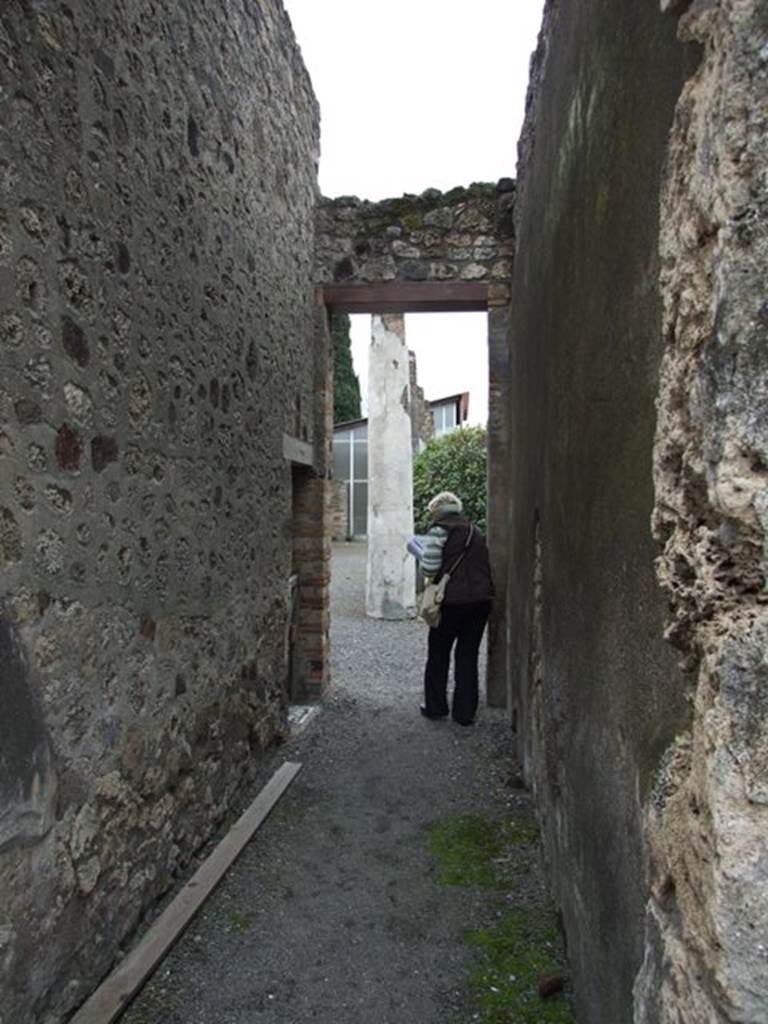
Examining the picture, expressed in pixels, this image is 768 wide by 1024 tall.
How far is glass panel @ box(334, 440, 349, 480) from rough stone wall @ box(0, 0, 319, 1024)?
15225mm

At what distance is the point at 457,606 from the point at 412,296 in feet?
8.55

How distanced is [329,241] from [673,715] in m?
5.57

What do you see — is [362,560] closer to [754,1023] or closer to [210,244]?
[210,244]

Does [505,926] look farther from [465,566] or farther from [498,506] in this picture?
[498,506]

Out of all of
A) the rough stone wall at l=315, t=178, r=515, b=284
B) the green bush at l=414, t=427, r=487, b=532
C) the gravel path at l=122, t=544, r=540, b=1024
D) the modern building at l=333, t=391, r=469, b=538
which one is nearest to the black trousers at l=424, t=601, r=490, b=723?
the gravel path at l=122, t=544, r=540, b=1024

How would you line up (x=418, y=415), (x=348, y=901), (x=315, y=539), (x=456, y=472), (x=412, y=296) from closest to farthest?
(x=348, y=901), (x=412, y=296), (x=315, y=539), (x=456, y=472), (x=418, y=415)

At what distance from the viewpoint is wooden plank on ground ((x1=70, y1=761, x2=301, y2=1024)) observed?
8.02ft

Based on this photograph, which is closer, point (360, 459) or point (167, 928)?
point (167, 928)

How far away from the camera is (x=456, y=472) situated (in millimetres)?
14023

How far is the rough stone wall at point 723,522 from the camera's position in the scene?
950mm

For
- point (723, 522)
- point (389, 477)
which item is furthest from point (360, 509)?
point (723, 522)

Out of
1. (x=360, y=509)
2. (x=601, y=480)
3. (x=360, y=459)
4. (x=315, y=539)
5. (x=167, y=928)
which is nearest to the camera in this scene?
(x=601, y=480)

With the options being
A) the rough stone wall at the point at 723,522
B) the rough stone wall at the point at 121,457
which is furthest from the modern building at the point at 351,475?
the rough stone wall at the point at 723,522

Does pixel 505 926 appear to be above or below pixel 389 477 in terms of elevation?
below
